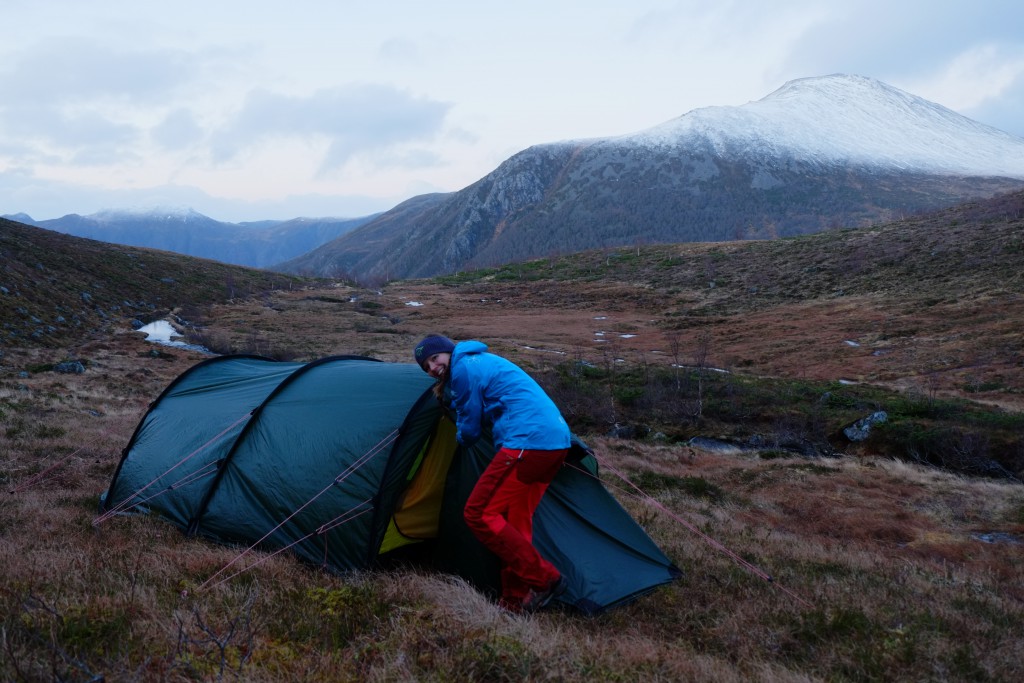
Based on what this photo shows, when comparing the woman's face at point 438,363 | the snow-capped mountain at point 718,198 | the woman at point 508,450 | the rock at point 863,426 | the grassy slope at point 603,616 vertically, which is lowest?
the rock at point 863,426

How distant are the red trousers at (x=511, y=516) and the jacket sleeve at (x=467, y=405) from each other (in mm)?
303

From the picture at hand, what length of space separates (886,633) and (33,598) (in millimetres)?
5949

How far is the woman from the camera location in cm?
525

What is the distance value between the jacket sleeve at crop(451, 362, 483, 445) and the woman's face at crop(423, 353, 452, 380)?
0.16m

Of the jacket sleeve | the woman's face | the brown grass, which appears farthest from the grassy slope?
the woman's face

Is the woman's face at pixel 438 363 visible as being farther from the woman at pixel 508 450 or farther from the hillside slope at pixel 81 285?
the hillside slope at pixel 81 285

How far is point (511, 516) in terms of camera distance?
17.9 feet

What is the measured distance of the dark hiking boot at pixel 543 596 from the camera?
5.26 m

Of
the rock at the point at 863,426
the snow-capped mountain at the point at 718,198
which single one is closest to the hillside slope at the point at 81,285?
the rock at the point at 863,426

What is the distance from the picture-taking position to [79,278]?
4722 cm

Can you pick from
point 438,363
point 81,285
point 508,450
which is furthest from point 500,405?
point 81,285

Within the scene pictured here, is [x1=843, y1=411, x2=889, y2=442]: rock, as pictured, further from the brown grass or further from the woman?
the woman

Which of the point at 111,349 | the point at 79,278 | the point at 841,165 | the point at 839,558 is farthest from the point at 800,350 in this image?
the point at 841,165

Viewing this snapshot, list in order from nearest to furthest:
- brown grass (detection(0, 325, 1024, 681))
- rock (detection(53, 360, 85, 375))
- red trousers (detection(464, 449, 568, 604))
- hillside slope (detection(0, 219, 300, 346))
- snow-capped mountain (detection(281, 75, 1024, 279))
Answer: brown grass (detection(0, 325, 1024, 681)), red trousers (detection(464, 449, 568, 604)), rock (detection(53, 360, 85, 375)), hillside slope (detection(0, 219, 300, 346)), snow-capped mountain (detection(281, 75, 1024, 279))
